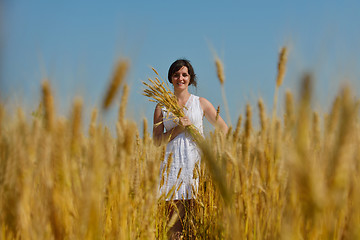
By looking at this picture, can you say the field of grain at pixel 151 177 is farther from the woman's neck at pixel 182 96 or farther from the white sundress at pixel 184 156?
the woman's neck at pixel 182 96

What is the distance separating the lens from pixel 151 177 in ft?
4.47

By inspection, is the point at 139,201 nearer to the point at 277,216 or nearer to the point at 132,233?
the point at 132,233

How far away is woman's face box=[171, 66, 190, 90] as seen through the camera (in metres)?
3.52

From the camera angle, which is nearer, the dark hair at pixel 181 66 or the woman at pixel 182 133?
the woman at pixel 182 133

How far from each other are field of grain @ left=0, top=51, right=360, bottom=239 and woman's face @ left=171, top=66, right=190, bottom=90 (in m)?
2.07

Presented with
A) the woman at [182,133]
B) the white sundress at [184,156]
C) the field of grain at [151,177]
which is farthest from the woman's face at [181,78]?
the field of grain at [151,177]

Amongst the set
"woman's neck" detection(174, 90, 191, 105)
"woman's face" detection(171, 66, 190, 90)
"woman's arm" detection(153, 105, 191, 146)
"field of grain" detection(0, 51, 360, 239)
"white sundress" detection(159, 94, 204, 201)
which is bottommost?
"field of grain" detection(0, 51, 360, 239)

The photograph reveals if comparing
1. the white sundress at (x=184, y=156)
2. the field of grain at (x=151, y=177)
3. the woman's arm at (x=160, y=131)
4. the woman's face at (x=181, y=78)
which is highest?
the woman's face at (x=181, y=78)

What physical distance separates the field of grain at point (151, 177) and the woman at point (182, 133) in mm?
1565

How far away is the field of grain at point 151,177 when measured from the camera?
840 mm

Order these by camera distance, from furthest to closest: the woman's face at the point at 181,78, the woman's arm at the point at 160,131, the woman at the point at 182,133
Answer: the woman's face at the point at 181,78 → the woman's arm at the point at 160,131 → the woman at the point at 182,133

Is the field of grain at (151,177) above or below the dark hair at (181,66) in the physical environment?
below

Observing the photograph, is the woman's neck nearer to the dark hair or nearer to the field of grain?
the dark hair

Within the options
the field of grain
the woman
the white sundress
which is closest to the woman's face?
the woman
